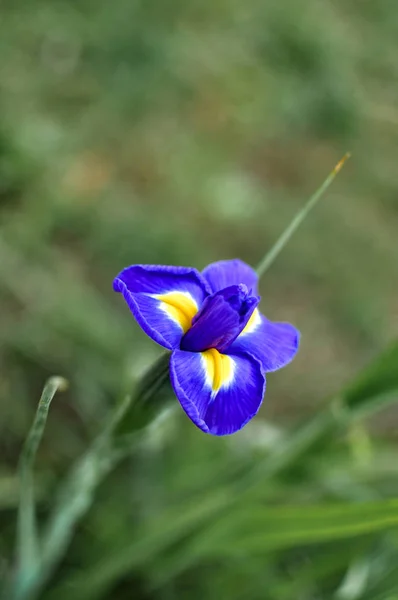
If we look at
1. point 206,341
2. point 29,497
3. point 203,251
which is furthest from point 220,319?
point 203,251

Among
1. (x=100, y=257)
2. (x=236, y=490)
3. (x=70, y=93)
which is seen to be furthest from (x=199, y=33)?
(x=236, y=490)

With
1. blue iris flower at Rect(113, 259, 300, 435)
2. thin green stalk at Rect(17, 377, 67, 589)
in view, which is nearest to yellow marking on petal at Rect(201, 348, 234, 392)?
blue iris flower at Rect(113, 259, 300, 435)

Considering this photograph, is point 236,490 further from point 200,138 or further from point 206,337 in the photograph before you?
point 200,138

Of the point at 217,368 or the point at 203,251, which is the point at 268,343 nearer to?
the point at 217,368

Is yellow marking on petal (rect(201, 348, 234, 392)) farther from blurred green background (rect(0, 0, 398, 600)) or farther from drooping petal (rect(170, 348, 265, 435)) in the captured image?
blurred green background (rect(0, 0, 398, 600))

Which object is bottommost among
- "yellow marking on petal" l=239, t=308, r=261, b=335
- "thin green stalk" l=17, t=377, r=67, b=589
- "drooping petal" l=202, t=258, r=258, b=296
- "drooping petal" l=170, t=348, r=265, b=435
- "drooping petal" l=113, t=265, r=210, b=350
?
"thin green stalk" l=17, t=377, r=67, b=589

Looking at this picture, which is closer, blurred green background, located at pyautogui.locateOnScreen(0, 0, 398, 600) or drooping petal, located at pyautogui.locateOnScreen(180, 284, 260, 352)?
drooping petal, located at pyautogui.locateOnScreen(180, 284, 260, 352)
